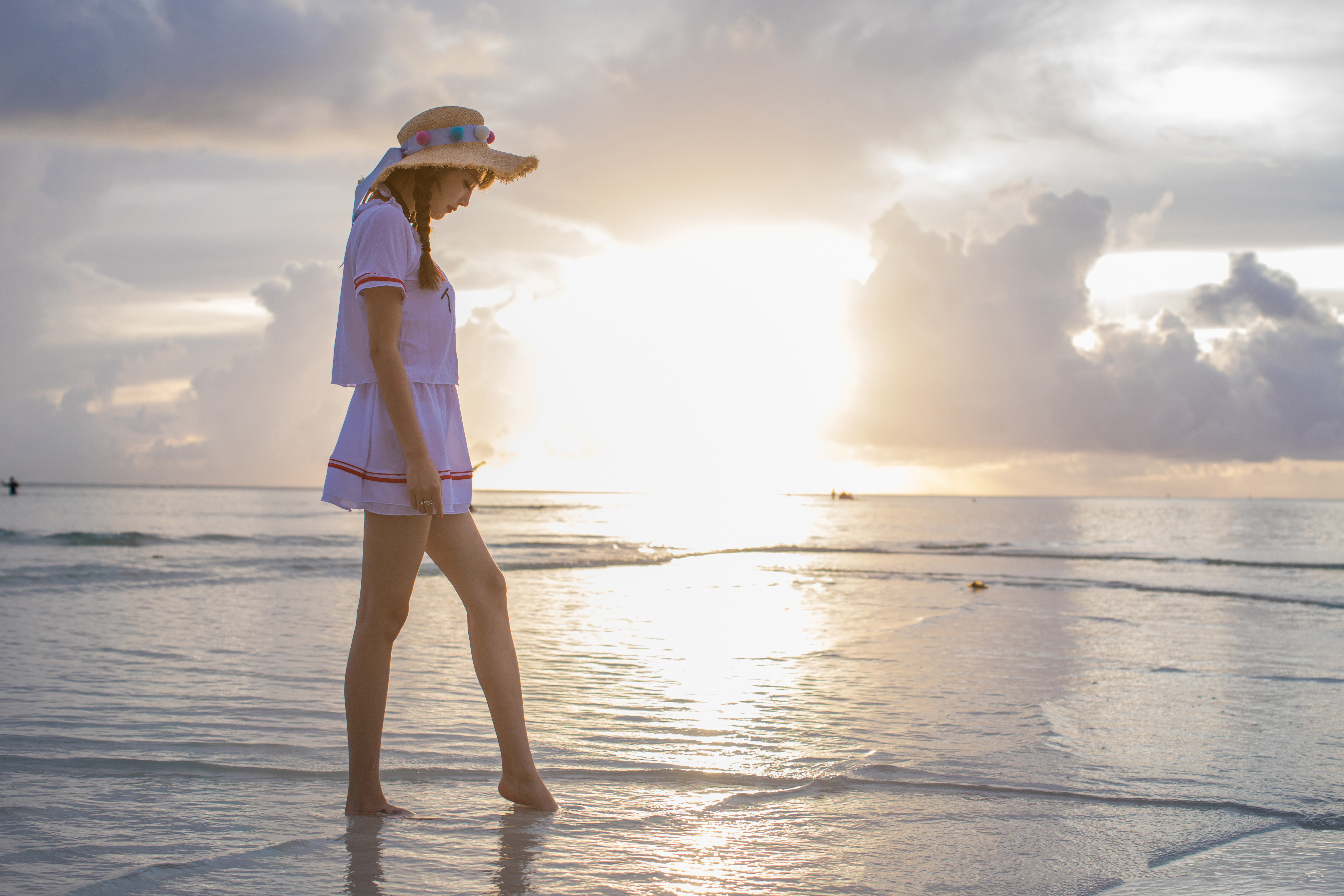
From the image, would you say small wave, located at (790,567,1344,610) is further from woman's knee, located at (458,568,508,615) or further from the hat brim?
the hat brim

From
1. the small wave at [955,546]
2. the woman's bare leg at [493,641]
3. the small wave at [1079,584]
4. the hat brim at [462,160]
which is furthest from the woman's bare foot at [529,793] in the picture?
the small wave at [955,546]

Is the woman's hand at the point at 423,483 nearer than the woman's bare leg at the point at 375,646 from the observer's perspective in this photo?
Yes

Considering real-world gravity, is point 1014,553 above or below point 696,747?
below

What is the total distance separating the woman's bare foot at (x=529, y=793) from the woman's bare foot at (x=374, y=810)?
29cm

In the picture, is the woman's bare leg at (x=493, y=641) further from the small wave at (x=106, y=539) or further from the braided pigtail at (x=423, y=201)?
the small wave at (x=106, y=539)

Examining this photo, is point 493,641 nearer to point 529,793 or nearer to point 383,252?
point 529,793

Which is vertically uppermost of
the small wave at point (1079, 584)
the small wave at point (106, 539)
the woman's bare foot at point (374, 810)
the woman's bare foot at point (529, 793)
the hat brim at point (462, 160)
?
the hat brim at point (462, 160)

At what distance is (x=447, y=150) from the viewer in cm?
272

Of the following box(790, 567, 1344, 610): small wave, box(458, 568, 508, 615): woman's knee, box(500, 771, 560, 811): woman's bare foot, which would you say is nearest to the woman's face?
box(458, 568, 508, 615): woman's knee

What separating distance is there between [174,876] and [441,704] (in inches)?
92.4

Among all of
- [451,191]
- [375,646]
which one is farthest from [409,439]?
[451,191]

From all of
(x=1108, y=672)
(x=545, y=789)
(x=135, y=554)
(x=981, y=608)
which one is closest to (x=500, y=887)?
(x=545, y=789)

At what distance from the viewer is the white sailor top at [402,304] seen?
2.55 metres

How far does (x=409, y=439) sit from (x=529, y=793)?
1.19 m
